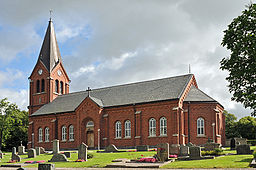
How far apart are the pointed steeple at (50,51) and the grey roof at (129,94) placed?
22.0 feet

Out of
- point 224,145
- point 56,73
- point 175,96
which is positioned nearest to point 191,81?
point 175,96

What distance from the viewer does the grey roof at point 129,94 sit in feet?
138

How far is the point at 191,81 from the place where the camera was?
142 feet

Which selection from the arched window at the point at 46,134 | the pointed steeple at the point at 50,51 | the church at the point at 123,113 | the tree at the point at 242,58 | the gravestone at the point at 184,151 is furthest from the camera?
the pointed steeple at the point at 50,51

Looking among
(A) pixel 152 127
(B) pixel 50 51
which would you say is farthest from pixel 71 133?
(B) pixel 50 51

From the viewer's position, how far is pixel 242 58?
2272 centimetres

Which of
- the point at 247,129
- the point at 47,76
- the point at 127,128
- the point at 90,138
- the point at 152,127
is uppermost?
the point at 47,76

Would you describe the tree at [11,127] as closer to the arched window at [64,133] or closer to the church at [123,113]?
the church at [123,113]

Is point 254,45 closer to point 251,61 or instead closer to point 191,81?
point 251,61

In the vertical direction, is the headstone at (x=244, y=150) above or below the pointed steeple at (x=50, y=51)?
A: below

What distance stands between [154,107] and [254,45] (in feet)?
70.9

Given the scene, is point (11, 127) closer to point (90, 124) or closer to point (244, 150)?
point (90, 124)

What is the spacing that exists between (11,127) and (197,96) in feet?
135

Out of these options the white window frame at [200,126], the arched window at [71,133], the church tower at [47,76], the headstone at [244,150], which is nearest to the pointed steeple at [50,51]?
the church tower at [47,76]
